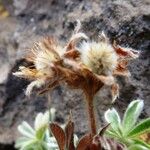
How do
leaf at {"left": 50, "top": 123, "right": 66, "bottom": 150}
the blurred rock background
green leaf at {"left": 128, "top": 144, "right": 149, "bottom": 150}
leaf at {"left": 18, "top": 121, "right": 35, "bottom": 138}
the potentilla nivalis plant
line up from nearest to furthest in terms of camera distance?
the potentilla nivalis plant, leaf at {"left": 50, "top": 123, "right": 66, "bottom": 150}, green leaf at {"left": 128, "top": 144, "right": 149, "bottom": 150}, the blurred rock background, leaf at {"left": 18, "top": 121, "right": 35, "bottom": 138}

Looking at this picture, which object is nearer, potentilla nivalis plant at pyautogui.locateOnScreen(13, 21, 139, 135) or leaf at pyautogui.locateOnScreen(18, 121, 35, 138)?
potentilla nivalis plant at pyautogui.locateOnScreen(13, 21, 139, 135)

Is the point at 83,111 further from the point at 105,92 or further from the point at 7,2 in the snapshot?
the point at 7,2

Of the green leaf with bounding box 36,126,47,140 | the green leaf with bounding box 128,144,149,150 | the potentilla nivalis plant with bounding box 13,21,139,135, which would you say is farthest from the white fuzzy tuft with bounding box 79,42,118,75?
the green leaf with bounding box 36,126,47,140

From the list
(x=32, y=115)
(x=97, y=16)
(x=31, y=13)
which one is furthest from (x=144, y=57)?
(x=31, y=13)

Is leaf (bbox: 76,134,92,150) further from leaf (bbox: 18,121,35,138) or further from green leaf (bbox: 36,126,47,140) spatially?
leaf (bbox: 18,121,35,138)

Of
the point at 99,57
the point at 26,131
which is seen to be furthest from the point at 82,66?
the point at 26,131

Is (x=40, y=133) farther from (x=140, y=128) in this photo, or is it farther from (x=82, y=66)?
(x=82, y=66)
